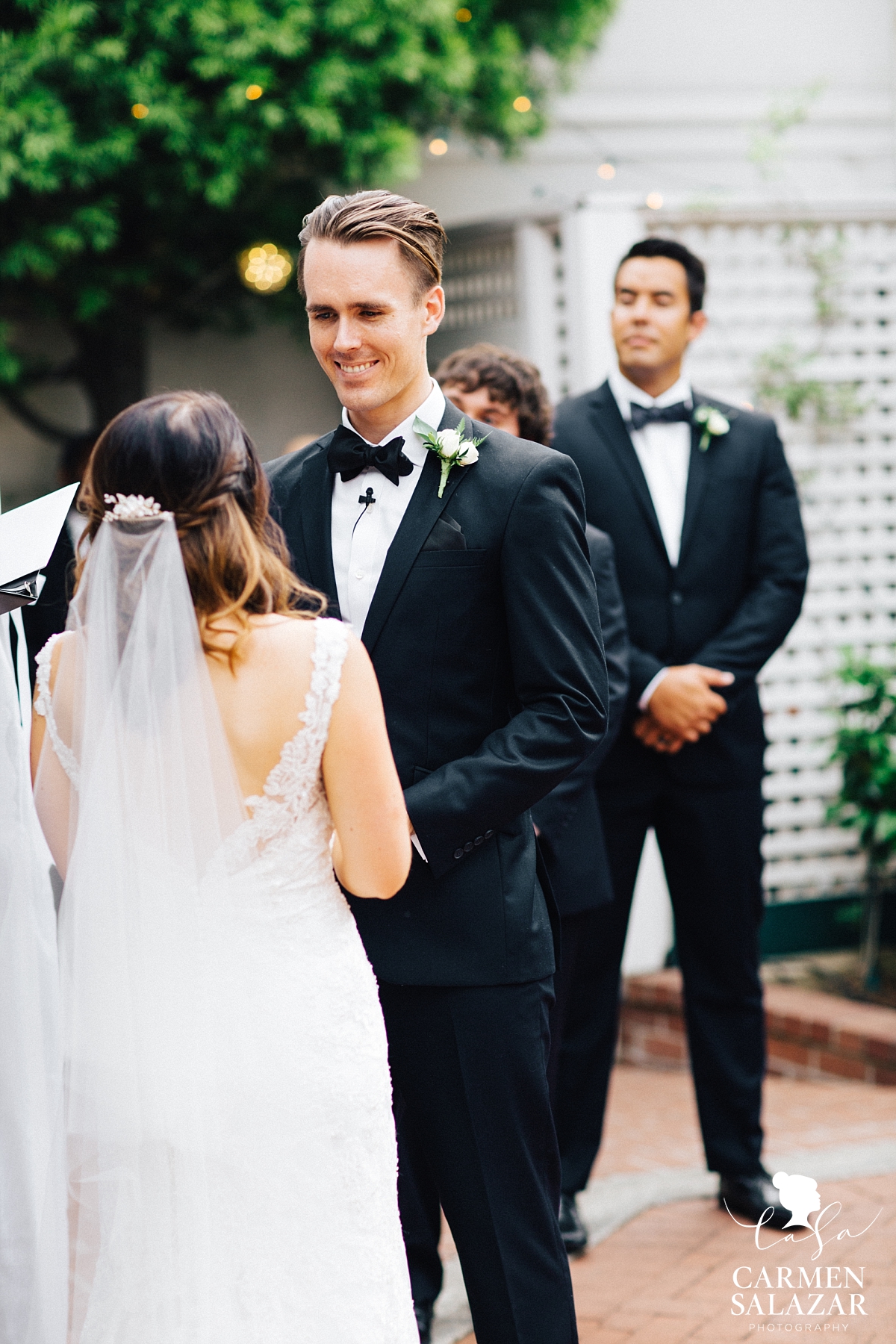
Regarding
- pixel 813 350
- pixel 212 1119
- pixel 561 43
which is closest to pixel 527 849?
pixel 212 1119

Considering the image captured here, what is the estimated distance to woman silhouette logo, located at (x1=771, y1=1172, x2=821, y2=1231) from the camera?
3395 millimetres

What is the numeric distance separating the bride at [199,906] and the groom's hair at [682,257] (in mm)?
2207

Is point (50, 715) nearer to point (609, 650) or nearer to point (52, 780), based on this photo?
point (52, 780)

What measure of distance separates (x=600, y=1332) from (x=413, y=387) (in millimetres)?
2027

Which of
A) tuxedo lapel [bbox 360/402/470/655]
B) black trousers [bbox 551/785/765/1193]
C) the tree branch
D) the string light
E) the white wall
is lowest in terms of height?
black trousers [bbox 551/785/765/1193]

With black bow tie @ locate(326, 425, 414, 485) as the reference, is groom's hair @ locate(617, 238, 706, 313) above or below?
above

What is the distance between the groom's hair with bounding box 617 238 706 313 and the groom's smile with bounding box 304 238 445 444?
1.67m

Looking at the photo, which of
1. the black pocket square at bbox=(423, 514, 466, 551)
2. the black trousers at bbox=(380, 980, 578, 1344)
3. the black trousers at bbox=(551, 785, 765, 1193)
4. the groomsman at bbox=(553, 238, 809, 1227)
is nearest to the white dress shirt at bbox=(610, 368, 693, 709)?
the groomsman at bbox=(553, 238, 809, 1227)

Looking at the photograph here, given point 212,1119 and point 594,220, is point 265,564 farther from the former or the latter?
point 594,220

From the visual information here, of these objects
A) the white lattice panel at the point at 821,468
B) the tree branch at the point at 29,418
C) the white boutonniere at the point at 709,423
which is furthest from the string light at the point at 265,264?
the white boutonniere at the point at 709,423

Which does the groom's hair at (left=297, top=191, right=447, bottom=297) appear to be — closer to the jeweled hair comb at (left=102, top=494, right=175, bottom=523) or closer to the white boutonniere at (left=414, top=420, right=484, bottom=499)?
the white boutonniere at (left=414, top=420, right=484, bottom=499)

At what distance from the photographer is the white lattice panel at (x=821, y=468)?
17.2ft

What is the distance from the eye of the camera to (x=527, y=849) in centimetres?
229

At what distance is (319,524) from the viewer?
2.33 metres
